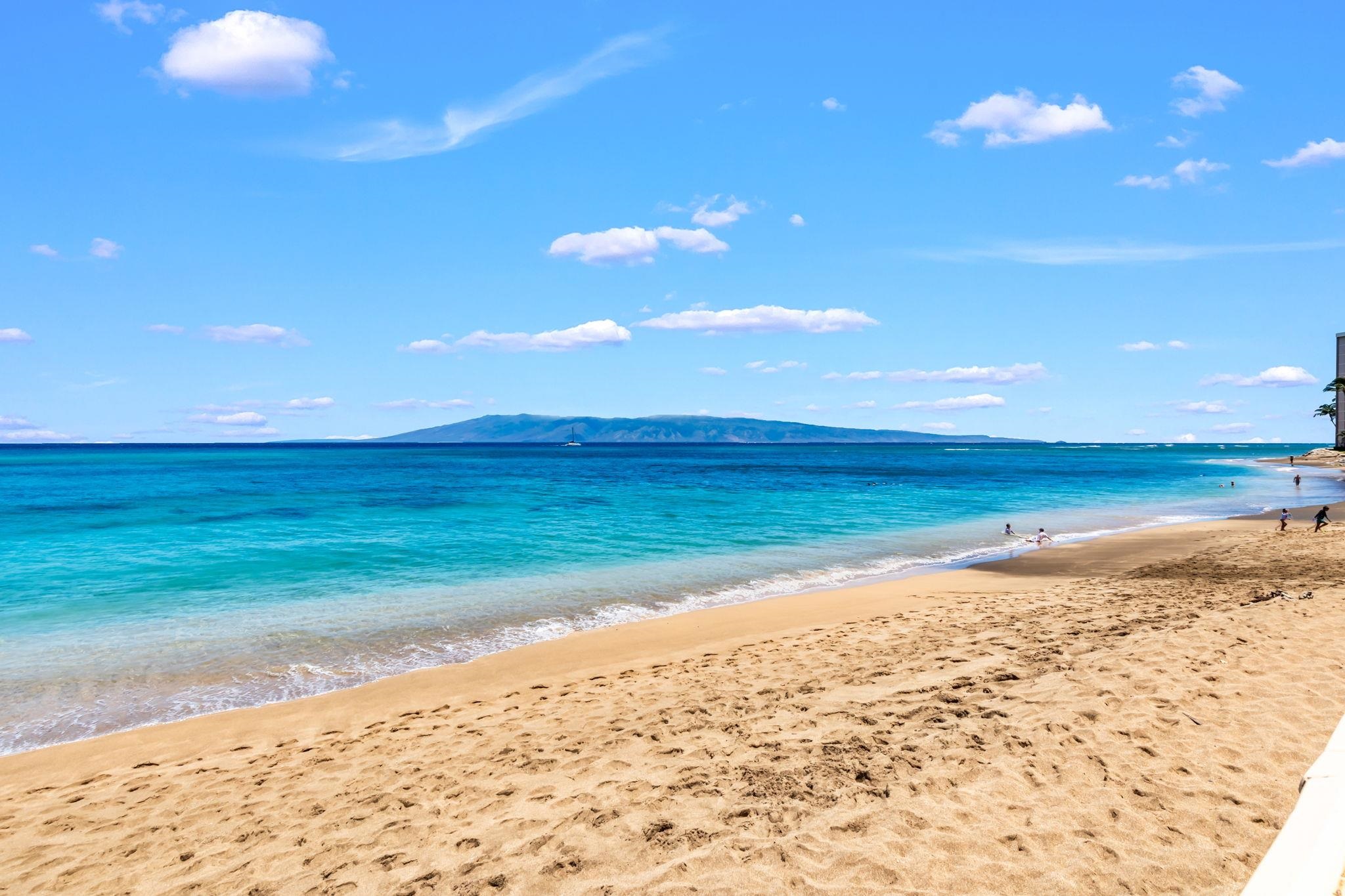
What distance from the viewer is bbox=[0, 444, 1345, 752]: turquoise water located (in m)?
12.3

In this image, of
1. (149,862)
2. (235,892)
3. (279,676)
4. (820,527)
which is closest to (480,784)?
(235,892)

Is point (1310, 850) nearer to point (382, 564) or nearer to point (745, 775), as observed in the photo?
point (745, 775)

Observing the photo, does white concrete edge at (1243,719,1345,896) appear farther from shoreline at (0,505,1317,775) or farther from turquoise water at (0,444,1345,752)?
turquoise water at (0,444,1345,752)

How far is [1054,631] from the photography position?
11766 mm

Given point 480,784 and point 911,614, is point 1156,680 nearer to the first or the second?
point 911,614

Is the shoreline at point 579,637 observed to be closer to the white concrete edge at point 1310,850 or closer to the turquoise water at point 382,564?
the turquoise water at point 382,564

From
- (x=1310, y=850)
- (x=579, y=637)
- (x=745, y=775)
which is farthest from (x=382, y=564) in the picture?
(x=1310, y=850)

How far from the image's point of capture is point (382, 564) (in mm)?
21953

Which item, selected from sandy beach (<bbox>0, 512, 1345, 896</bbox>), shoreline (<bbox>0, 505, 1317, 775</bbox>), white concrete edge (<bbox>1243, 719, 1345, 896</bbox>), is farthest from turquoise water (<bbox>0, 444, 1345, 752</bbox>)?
white concrete edge (<bbox>1243, 719, 1345, 896</bbox>)

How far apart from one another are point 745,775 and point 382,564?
18.0 metres

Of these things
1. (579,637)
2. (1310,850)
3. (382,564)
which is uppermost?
(1310,850)

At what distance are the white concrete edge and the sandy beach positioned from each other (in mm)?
1947

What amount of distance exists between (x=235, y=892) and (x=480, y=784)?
214 centimetres

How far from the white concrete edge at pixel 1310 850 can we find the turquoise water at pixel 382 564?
11.7m
